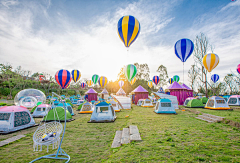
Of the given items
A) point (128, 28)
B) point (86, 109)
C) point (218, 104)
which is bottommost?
point (86, 109)

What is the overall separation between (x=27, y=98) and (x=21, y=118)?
42.9 ft

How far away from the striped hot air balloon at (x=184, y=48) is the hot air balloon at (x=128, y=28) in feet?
14.8

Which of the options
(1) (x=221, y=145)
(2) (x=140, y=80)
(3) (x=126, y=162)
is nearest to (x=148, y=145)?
(3) (x=126, y=162)

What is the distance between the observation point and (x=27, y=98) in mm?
19000

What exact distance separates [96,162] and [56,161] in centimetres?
136

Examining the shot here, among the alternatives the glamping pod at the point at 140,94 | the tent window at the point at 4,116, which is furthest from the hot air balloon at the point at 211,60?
the tent window at the point at 4,116

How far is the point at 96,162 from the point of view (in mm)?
3840

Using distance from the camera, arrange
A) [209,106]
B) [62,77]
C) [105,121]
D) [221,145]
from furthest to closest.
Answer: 1. [62,77]
2. [209,106]
3. [105,121]
4. [221,145]

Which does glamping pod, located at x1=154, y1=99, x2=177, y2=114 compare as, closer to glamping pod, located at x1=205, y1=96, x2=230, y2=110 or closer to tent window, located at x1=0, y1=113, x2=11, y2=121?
glamping pod, located at x1=205, y1=96, x2=230, y2=110

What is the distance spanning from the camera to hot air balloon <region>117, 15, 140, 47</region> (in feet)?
37.8

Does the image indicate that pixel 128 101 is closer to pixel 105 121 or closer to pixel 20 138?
pixel 105 121

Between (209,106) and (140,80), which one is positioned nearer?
(209,106)

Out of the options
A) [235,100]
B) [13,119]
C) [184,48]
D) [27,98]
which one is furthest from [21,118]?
[235,100]

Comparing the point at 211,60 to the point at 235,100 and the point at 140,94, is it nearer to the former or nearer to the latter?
the point at 235,100
